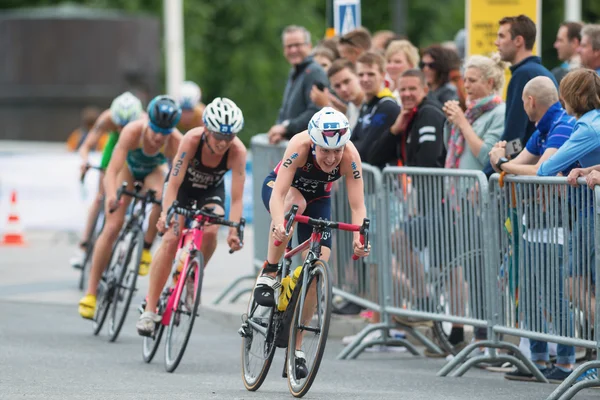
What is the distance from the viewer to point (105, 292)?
12.1 m

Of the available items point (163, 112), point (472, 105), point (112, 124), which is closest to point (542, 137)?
point (472, 105)

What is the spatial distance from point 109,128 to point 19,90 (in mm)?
20394

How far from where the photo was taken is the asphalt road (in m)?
9.12

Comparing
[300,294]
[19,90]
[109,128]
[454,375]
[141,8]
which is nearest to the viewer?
[300,294]

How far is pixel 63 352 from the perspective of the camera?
11172mm

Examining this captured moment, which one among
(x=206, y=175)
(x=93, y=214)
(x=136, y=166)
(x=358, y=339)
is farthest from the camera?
(x=93, y=214)

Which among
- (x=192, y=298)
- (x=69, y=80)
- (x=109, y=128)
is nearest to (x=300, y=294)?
(x=192, y=298)

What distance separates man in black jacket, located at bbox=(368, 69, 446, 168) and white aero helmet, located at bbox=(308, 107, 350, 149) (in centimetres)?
252

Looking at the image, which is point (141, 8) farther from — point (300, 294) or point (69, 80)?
point (300, 294)

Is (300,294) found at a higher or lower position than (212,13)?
lower

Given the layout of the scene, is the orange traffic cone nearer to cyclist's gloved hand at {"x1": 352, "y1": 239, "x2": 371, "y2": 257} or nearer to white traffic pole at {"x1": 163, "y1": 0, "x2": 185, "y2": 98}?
white traffic pole at {"x1": 163, "y1": 0, "x2": 185, "y2": 98}

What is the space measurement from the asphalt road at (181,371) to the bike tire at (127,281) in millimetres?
143

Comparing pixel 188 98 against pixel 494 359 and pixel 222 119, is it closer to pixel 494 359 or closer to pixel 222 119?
pixel 222 119

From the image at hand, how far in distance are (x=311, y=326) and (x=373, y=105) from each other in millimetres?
3464
